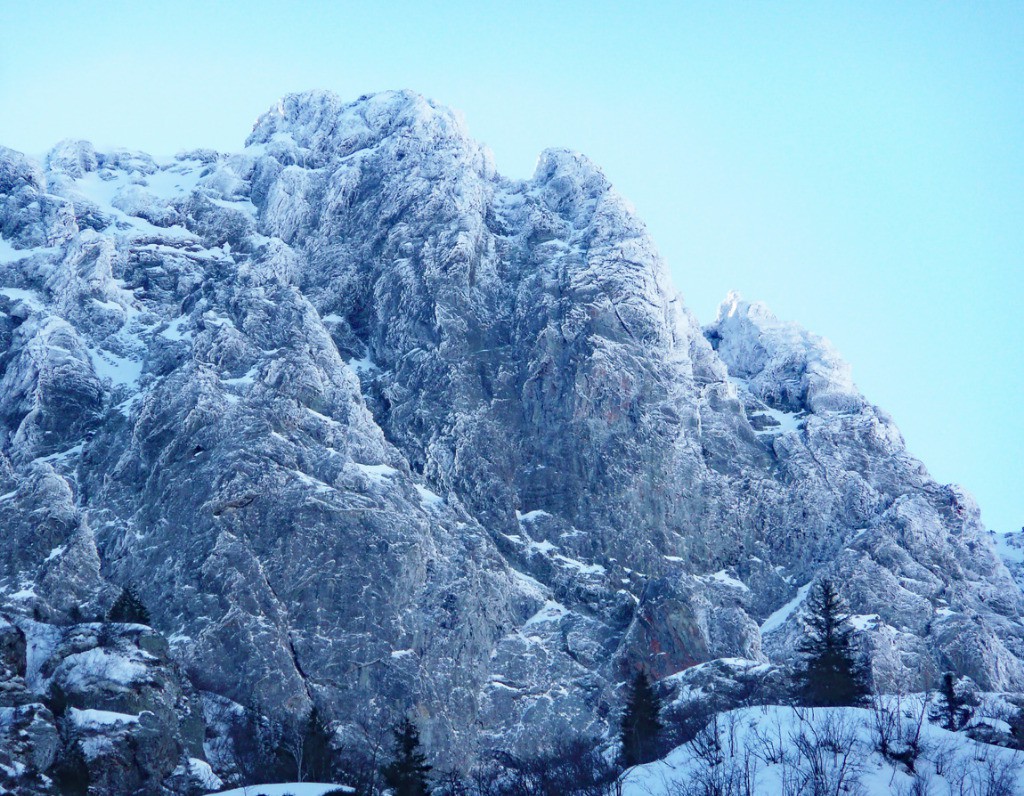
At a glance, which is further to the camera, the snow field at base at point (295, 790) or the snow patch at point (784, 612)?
the snow patch at point (784, 612)

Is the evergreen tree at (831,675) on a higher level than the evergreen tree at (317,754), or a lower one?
higher

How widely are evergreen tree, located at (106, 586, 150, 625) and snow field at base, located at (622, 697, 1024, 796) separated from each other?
39086mm

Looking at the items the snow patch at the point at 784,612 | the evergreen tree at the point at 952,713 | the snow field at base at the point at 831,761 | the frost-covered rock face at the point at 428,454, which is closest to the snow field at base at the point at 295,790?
the snow field at base at the point at 831,761

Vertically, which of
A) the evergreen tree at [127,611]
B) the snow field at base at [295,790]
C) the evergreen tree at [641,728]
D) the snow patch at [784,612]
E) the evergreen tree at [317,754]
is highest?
the snow patch at [784,612]

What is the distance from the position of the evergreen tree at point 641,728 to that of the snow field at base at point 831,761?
14.3 m

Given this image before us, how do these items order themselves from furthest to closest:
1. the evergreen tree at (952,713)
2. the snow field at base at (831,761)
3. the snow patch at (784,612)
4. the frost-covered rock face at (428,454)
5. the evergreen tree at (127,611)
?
the snow patch at (784,612), the frost-covered rock face at (428,454), the evergreen tree at (127,611), the evergreen tree at (952,713), the snow field at base at (831,761)

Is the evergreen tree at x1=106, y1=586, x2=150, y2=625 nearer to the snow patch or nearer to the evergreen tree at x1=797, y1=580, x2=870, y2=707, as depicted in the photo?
the evergreen tree at x1=797, y1=580, x2=870, y2=707

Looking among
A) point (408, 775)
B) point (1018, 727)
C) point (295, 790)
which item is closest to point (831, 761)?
point (295, 790)

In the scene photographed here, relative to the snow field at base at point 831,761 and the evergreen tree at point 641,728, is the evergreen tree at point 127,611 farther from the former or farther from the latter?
the snow field at base at point 831,761

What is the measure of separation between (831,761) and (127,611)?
47.0m

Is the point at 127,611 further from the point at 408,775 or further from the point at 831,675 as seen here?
the point at 831,675

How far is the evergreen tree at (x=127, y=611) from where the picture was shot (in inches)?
2650

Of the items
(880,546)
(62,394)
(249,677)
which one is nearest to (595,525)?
(880,546)

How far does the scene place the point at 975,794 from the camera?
34781mm
